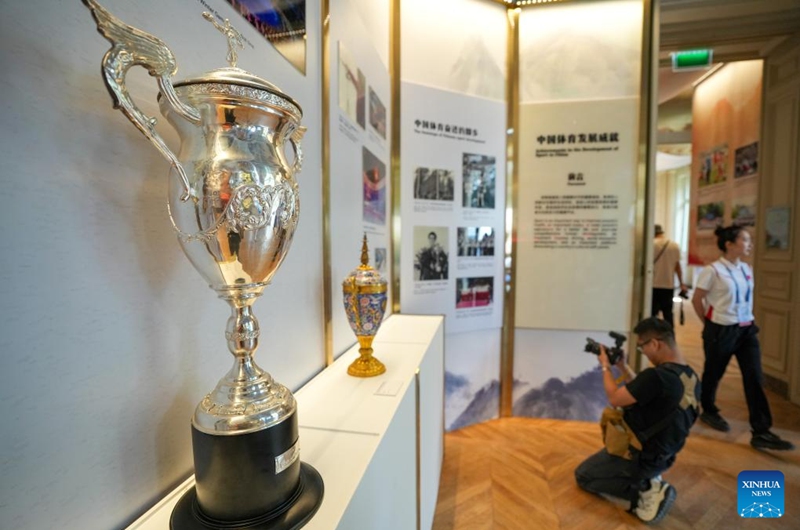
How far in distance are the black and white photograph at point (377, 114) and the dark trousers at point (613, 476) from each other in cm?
220

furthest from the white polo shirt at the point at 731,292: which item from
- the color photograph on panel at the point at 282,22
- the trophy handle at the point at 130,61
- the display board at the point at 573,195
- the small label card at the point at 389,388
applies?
the trophy handle at the point at 130,61

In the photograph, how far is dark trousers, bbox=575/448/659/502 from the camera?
1.71 m

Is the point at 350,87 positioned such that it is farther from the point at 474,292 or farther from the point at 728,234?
the point at 728,234

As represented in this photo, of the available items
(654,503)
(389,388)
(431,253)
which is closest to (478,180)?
(431,253)

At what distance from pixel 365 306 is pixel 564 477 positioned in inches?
69.6

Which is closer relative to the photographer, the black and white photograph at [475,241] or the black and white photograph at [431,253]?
the black and white photograph at [431,253]

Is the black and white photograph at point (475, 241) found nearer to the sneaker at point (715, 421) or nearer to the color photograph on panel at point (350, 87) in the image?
the color photograph on panel at point (350, 87)

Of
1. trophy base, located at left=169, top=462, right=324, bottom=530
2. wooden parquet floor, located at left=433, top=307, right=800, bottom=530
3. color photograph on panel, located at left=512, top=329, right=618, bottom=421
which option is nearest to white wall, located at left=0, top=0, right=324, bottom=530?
trophy base, located at left=169, top=462, right=324, bottom=530

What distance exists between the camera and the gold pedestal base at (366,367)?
1.08 m

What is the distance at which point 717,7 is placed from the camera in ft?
9.32

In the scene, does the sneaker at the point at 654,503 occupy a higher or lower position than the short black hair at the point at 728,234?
lower

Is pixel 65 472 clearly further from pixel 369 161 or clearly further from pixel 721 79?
pixel 721 79

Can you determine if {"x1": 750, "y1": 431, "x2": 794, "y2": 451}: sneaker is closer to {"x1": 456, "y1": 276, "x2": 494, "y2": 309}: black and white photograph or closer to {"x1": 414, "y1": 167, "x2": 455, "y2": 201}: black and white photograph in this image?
{"x1": 456, "y1": 276, "x2": 494, "y2": 309}: black and white photograph

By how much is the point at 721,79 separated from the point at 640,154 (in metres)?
3.12
